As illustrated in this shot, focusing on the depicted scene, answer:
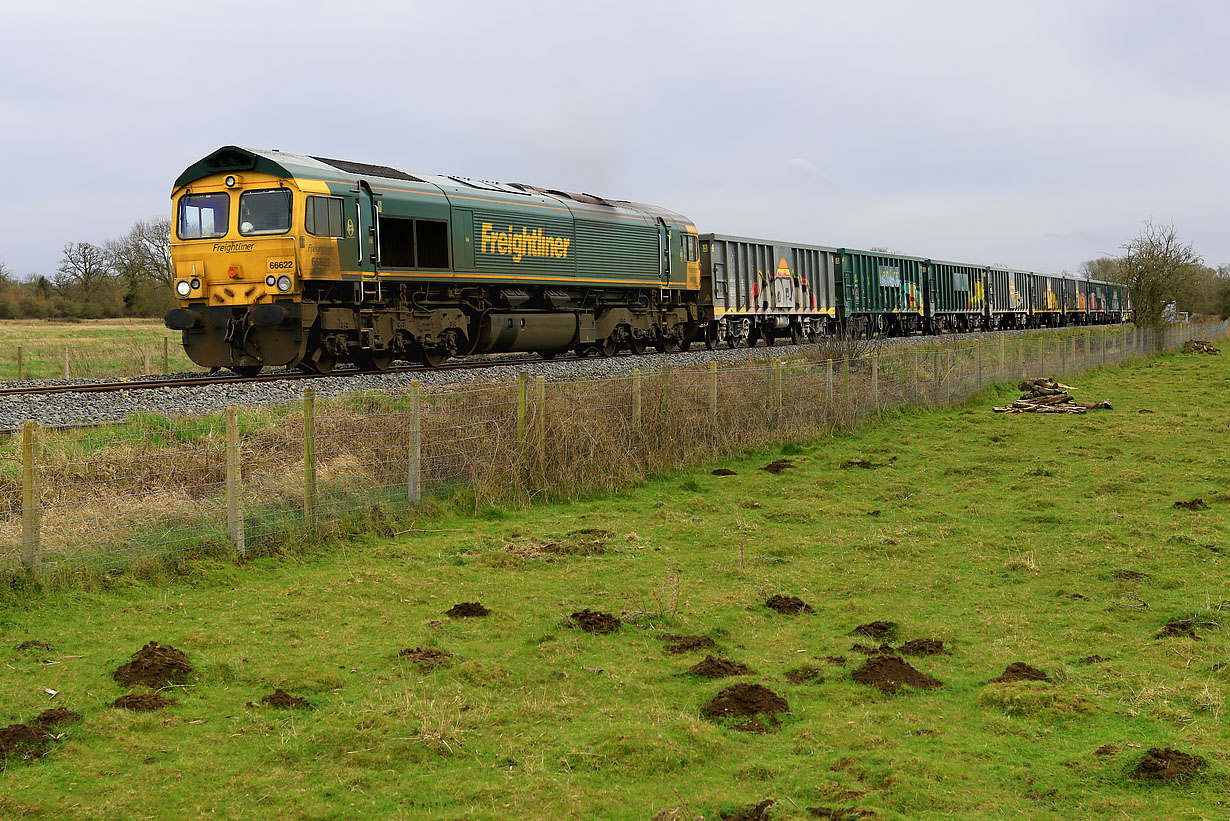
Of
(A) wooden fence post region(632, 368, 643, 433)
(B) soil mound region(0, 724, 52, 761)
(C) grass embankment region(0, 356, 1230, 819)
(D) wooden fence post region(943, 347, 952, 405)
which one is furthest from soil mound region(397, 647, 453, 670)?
(D) wooden fence post region(943, 347, 952, 405)

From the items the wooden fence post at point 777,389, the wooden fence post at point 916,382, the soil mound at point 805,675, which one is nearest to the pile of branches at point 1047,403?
the wooden fence post at point 916,382

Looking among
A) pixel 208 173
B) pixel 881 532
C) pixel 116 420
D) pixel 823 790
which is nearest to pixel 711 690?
pixel 823 790

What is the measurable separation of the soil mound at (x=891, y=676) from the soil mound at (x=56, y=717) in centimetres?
440

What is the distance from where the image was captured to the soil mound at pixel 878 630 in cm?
728

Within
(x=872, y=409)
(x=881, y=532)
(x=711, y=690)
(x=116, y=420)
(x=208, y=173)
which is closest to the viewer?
(x=711, y=690)

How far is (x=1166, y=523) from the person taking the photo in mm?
10938

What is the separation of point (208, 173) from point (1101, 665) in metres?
16.9

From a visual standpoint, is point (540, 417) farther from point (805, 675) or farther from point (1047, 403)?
point (1047, 403)

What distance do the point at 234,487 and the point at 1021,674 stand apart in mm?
6232

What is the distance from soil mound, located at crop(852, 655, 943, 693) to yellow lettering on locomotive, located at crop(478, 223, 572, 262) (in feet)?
52.0

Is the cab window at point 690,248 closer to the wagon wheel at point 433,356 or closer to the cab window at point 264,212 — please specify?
the wagon wheel at point 433,356

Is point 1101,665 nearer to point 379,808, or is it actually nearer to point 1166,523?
point 379,808

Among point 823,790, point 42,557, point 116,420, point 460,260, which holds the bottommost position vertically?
point 823,790

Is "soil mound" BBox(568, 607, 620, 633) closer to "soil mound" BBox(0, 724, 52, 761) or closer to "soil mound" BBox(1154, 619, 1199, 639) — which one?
"soil mound" BBox(0, 724, 52, 761)
